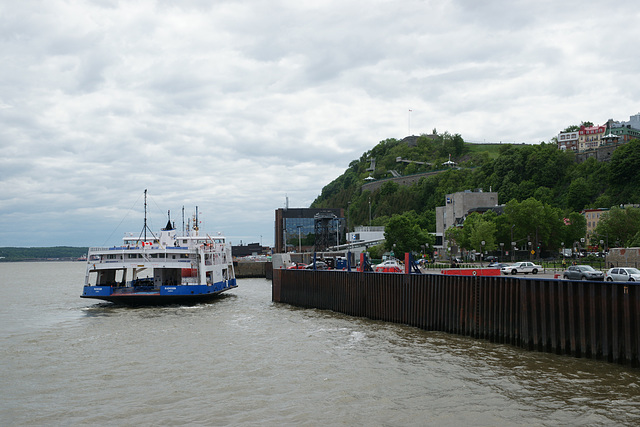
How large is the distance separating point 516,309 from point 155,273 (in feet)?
118

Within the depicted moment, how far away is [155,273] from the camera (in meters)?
53.0

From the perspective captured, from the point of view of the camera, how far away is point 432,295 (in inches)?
1282

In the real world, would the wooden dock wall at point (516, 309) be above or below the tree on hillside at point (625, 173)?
below

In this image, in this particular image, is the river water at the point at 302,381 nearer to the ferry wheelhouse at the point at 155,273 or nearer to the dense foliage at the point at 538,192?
the ferry wheelhouse at the point at 155,273

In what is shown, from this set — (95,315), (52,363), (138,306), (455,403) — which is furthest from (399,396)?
(138,306)

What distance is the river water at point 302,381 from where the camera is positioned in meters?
17.4

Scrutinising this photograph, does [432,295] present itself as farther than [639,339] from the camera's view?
Yes

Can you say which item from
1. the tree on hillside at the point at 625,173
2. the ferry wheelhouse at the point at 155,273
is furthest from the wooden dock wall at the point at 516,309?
the tree on hillside at the point at 625,173

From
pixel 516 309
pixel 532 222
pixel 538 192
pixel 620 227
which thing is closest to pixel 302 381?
pixel 516 309

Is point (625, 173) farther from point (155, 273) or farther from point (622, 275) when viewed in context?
point (155, 273)

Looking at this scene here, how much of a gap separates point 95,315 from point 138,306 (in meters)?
5.40

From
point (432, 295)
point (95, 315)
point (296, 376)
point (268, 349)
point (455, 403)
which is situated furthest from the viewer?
point (95, 315)

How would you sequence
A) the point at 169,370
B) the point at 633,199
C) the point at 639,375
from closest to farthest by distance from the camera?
the point at 639,375, the point at 169,370, the point at 633,199

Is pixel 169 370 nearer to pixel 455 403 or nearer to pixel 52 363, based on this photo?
pixel 52 363
